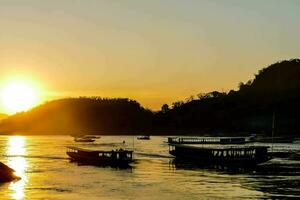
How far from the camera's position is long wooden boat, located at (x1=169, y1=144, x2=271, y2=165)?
103m

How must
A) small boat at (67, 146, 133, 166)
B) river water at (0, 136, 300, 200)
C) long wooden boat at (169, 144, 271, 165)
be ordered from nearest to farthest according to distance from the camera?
river water at (0, 136, 300, 200)
long wooden boat at (169, 144, 271, 165)
small boat at (67, 146, 133, 166)

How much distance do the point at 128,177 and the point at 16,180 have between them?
1755 centimetres

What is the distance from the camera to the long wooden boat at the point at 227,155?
10300 cm

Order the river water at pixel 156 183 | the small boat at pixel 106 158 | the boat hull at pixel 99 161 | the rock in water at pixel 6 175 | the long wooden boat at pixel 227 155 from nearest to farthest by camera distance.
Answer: the river water at pixel 156 183 → the rock in water at pixel 6 175 → the long wooden boat at pixel 227 155 → the boat hull at pixel 99 161 → the small boat at pixel 106 158

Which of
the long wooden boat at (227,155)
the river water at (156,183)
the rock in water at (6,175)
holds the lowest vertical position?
the river water at (156,183)

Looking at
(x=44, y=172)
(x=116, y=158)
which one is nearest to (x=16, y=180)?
(x=44, y=172)

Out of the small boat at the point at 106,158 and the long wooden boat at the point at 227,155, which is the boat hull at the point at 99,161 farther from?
the long wooden boat at the point at 227,155

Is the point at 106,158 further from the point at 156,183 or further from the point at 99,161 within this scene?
the point at 156,183

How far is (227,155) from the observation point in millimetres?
108875

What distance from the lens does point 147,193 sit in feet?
220

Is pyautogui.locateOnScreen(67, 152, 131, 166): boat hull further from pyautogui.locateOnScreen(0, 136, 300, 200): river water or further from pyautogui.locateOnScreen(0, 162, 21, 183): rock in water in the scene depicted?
pyautogui.locateOnScreen(0, 162, 21, 183): rock in water

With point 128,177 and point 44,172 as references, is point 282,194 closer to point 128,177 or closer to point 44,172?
point 128,177

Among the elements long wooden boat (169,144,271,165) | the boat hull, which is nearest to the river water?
long wooden boat (169,144,271,165)

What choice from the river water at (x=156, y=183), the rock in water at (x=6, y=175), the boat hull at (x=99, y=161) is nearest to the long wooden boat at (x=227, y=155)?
the river water at (x=156, y=183)
